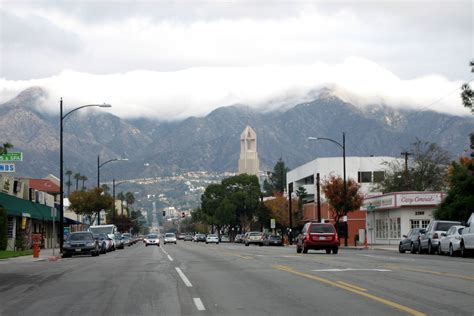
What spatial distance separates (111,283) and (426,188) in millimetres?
79072

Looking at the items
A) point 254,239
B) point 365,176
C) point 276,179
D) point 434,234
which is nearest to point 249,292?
point 434,234

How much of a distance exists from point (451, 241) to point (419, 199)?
34.9 m

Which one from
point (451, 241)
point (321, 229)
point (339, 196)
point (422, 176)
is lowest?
point (451, 241)

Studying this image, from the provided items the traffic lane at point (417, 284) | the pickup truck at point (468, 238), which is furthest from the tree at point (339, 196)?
the traffic lane at point (417, 284)

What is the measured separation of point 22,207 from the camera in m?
68.8

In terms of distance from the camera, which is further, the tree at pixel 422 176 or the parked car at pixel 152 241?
the tree at pixel 422 176

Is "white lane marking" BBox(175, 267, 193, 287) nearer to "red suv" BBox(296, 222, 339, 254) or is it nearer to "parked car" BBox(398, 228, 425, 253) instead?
"red suv" BBox(296, 222, 339, 254)

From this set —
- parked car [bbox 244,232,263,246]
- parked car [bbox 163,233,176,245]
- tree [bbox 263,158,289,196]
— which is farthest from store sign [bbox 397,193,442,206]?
tree [bbox 263,158,289,196]

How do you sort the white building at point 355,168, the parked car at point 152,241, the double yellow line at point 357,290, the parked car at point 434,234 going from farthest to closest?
the white building at point 355,168 < the parked car at point 152,241 < the parked car at point 434,234 < the double yellow line at point 357,290

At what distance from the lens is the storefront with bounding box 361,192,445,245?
77.1m

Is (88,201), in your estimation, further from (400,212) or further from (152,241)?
(400,212)

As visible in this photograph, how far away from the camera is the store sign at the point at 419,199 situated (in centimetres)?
7656

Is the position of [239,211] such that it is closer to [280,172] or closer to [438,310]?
[280,172]

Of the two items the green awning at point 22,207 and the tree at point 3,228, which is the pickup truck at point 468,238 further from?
the green awning at point 22,207
